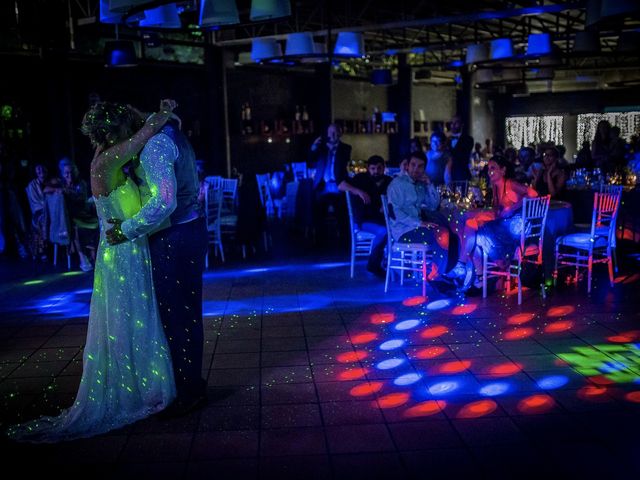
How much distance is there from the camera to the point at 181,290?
3.34 metres

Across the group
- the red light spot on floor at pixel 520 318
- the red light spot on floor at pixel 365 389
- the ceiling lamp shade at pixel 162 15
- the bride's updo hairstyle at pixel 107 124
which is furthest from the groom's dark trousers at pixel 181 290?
the ceiling lamp shade at pixel 162 15

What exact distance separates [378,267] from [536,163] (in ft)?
8.54

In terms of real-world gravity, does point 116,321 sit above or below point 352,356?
above

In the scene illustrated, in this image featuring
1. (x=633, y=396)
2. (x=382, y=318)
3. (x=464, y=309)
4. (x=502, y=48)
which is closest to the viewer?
(x=633, y=396)

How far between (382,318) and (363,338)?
0.57m

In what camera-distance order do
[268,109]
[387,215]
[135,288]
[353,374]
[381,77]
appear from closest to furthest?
[135,288]
[353,374]
[387,215]
[381,77]
[268,109]

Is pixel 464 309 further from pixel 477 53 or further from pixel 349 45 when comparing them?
pixel 477 53

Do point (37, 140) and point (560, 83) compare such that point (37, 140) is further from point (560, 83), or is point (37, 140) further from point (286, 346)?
point (560, 83)

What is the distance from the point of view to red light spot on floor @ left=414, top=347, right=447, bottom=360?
4336 millimetres

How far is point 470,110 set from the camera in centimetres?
1848

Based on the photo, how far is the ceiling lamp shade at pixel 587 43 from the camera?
8.85 metres

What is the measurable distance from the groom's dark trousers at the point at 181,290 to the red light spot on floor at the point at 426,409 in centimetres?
112

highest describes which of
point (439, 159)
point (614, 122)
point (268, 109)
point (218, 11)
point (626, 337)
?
point (218, 11)

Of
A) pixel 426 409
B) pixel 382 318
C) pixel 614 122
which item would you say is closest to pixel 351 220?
pixel 382 318
